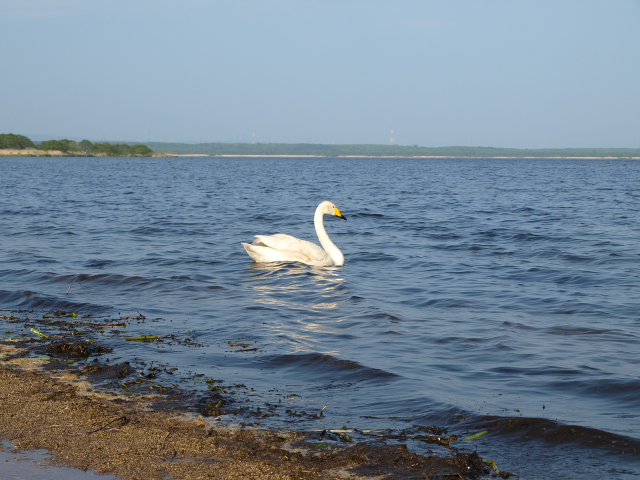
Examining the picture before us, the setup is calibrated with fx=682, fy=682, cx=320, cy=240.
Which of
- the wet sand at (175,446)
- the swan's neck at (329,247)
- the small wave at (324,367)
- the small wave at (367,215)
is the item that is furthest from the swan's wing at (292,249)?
the small wave at (367,215)

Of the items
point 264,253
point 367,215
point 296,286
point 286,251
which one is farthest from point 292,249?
point 367,215

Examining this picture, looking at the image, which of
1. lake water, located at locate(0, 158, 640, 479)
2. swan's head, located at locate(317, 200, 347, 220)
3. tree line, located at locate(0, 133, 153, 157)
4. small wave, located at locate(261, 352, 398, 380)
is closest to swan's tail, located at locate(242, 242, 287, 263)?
lake water, located at locate(0, 158, 640, 479)

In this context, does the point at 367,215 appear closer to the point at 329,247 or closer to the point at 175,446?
the point at 329,247

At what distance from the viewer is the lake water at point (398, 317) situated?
5.73 meters

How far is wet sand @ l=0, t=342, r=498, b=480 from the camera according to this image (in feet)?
14.3

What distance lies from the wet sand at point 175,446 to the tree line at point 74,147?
164m

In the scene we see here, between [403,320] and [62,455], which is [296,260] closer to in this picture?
[403,320]

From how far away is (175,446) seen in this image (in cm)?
470

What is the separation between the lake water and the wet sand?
0.48 meters

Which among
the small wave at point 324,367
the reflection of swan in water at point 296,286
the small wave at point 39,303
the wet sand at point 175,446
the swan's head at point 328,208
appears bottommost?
the reflection of swan in water at point 296,286

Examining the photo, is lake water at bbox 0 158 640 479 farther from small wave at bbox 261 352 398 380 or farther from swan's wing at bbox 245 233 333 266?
swan's wing at bbox 245 233 333 266

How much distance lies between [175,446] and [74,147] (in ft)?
576

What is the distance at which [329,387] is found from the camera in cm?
648

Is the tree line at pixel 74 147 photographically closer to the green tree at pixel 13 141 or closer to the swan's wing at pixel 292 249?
the green tree at pixel 13 141
